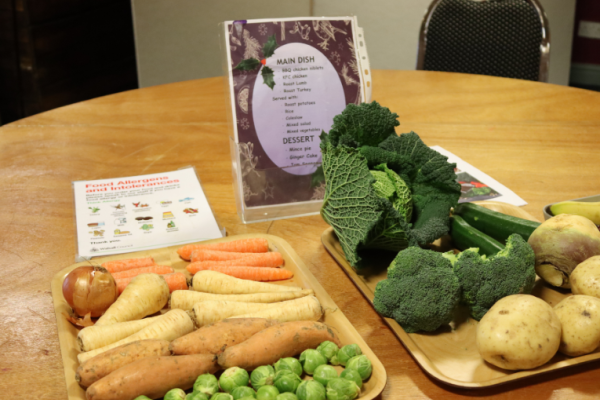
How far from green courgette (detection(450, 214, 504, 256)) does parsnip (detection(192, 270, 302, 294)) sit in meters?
0.38

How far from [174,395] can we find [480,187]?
112 centimetres

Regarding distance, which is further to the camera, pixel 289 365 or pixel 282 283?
pixel 282 283

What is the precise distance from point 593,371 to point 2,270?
1.24 metres

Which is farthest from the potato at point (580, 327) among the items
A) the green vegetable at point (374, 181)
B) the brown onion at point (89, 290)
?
the brown onion at point (89, 290)

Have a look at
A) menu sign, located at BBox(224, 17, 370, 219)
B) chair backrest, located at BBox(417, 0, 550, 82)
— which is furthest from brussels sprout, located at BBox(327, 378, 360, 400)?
chair backrest, located at BBox(417, 0, 550, 82)

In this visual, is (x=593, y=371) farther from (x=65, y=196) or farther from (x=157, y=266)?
(x=65, y=196)

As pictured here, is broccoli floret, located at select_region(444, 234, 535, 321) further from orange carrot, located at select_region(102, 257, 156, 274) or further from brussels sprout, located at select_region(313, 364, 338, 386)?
orange carrot, located at select_region(102, 257, 156, 274)

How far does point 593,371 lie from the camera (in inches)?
36.8

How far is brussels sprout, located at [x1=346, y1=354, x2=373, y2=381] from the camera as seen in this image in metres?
0.90

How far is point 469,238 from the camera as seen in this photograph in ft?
3.97

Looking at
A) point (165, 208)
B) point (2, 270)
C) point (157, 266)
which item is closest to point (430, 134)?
point (165, 208)

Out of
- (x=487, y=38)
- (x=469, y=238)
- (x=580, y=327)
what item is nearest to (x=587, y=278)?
(x=580, y=327)

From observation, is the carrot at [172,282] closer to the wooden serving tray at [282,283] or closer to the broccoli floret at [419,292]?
the wooden serving tray at [282,283]

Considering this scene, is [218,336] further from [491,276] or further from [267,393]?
[491,276]
